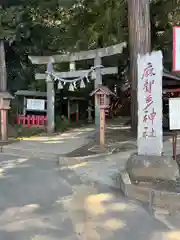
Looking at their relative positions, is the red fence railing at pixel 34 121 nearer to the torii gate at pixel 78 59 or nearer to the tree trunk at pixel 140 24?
the torii gate at pixel 78 59

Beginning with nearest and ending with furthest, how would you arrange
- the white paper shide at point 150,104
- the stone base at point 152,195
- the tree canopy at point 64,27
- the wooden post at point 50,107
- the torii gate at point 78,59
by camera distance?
1. the stone base at point 152,195
2. the white paper shide at point 150,104
3. the torii gate at point 78,59
4. the wooden post at point 50,107
5. the tree canopy at point 64,27

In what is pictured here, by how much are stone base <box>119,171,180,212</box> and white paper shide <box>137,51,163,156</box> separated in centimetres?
85

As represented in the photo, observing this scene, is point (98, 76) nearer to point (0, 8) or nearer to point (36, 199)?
point (0, 8)

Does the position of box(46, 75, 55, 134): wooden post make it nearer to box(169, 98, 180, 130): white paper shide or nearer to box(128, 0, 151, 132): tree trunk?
box(128, 0, 151, 132): tree trunk

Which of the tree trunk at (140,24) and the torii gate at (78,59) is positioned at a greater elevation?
the tree trunk at (140,24)

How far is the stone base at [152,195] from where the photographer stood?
487cm

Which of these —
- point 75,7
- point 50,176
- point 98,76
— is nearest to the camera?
point 50,176

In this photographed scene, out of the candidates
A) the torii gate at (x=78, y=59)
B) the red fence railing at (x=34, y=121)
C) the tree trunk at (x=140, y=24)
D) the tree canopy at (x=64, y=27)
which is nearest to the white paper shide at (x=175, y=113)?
the tree trunk at (x=140, y=24)

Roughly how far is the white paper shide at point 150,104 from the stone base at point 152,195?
85 centimetres

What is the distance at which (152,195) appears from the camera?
5.06 metres

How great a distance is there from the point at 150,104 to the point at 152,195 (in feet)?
5.90

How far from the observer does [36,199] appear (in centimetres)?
534

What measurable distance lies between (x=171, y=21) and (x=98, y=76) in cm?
542

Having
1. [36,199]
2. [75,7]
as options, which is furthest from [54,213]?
[75,7]
